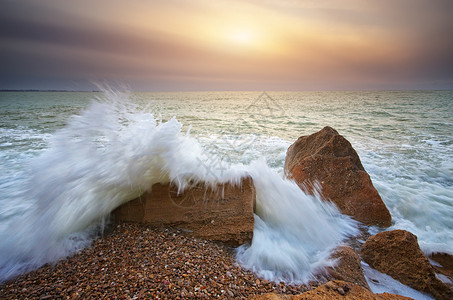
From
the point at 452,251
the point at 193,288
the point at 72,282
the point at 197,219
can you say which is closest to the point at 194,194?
the point at 197,219

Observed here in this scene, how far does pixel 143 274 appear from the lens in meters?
1.83

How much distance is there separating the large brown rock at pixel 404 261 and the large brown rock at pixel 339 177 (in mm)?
1053

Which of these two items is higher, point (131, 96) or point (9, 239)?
point (131, 96)

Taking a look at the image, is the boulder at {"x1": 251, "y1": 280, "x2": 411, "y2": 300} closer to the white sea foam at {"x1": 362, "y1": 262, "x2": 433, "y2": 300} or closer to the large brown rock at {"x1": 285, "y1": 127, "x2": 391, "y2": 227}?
the white sea foam at {"x1": 362, "y1": 262, "x2": 433, "y2": 300}

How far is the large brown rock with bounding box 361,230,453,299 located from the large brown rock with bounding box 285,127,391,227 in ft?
3.45

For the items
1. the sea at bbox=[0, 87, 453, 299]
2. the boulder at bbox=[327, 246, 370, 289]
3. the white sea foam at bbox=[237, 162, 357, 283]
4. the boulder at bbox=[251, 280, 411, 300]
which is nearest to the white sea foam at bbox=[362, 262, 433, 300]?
the sea at bbox=[0, 87, 453, 299]

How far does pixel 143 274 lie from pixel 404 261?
8.80 feet

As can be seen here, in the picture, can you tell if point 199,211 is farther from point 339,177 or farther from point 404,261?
point 339,177

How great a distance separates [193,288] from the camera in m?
1.73

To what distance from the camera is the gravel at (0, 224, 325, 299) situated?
168 centimetres

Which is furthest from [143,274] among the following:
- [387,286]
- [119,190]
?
[387,286]

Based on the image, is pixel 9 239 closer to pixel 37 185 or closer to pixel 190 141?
pixel 37 185

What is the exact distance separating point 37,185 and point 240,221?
2268 millimetres

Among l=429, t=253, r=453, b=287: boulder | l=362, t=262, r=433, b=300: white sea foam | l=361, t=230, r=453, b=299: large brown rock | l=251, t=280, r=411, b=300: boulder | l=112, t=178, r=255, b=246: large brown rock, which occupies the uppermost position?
l=112, t=178, r=255, b=246: large brown rock
